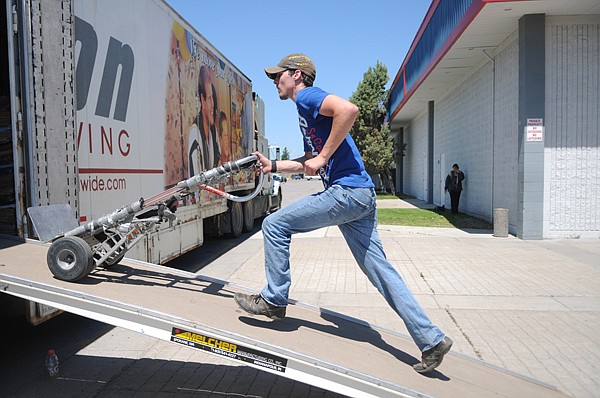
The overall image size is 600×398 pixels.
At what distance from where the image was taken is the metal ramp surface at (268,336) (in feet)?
9.07

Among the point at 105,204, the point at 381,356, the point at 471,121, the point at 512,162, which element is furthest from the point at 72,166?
the point at 471,121

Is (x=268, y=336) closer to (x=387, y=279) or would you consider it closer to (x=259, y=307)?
(x=259, y=307)

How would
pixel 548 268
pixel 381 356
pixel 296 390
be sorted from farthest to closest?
pixel 548 268
pixel 296 390
pixel 381 356

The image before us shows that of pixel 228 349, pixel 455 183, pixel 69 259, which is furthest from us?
pixel 455 183

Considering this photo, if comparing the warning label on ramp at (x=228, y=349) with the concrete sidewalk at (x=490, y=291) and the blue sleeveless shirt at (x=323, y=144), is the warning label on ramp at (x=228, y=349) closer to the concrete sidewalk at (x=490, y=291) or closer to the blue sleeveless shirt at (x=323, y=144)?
the blue sleeveless shirt at (x=323, y=144)

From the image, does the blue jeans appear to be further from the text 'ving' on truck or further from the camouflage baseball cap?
the camouflage baseball cap

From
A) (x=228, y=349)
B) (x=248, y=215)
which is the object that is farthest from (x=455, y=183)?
(x=228, y=349)

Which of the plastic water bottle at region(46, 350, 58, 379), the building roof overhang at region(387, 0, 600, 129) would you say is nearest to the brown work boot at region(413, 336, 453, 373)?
the plastic water bottle at region(46, 350, 58, 379)

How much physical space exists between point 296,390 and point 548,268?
5898 millimetres

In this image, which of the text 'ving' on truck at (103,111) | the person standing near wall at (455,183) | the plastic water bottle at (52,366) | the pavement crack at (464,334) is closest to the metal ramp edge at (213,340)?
the text 'ving' on truck at (103,111)

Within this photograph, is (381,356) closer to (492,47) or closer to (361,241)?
(361,241)

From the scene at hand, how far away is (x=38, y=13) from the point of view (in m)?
3.93

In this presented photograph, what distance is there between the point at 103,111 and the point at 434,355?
3981 millimetres

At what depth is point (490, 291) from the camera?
662 centimetres
